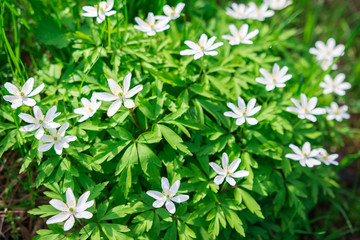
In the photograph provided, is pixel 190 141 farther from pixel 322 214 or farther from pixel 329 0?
pixel 329 0

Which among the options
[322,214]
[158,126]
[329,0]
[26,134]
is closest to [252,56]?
[158,126]

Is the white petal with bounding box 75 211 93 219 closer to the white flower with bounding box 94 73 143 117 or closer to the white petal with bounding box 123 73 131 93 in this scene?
the white flower with bounding box 94 73 143 117

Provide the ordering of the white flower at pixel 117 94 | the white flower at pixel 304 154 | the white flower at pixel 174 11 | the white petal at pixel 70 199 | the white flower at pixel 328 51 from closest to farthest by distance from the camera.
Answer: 1. the white petal at pixel 70 199
2. the white flower at pixel 117 94
3. the white flower at pixel 304 154
4. the white flower at pixel 174 11
5. the white flower at pixel 328 51

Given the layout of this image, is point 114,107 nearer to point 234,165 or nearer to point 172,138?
point 172,138

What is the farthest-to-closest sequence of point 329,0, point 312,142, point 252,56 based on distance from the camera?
point 329,0 → point 312,142 → point 252,56

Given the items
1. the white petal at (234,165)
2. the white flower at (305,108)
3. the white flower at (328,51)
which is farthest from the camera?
the white flower at (328,51)

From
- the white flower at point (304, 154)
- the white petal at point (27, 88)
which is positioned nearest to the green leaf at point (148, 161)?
the white petal at point (27, 88)

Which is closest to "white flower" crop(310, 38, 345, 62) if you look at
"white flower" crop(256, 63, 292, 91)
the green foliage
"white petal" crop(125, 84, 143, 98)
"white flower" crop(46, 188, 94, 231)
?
the green foliage

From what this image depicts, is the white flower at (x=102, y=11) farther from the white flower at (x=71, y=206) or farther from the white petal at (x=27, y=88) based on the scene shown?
the white flower at (x=71, y=206)

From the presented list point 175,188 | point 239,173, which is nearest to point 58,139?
point 175,188
